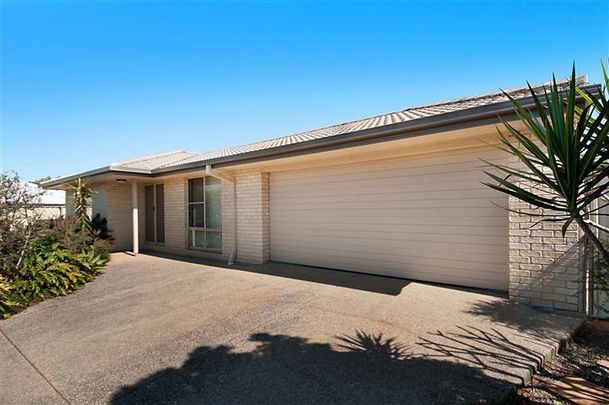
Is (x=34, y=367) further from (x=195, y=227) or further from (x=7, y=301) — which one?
(x=195, y=227)

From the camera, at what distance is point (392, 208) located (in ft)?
20.7

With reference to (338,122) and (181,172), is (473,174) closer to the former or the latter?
(338,122)

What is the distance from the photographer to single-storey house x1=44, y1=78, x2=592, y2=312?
14.8 ft

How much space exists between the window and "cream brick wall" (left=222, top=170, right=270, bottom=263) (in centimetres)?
56

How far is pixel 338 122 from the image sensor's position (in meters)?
9.66

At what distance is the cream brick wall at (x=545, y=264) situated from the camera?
4270mm

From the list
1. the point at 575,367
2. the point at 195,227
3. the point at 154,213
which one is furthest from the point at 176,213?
the point at 575,367

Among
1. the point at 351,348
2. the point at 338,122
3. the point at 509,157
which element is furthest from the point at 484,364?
the point at 338,122

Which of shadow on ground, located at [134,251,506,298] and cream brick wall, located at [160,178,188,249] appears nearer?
shadow on ground, located at [134,251,506,298]

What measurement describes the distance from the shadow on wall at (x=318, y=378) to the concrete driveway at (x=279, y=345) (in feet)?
0.04

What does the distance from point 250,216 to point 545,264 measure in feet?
21.7

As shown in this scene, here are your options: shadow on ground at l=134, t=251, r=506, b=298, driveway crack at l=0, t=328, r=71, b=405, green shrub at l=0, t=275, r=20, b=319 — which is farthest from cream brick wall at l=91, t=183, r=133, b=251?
driveway crack at l=0, t=328, r=71, b=405

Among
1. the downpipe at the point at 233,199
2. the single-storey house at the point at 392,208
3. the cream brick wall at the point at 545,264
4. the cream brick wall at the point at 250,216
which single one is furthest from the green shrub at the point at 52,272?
the cream brick wall at the point at 545,264

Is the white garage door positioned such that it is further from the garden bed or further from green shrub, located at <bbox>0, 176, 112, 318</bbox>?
green shrub, located at <bbox>0, 176, 112, 318</bbox>
